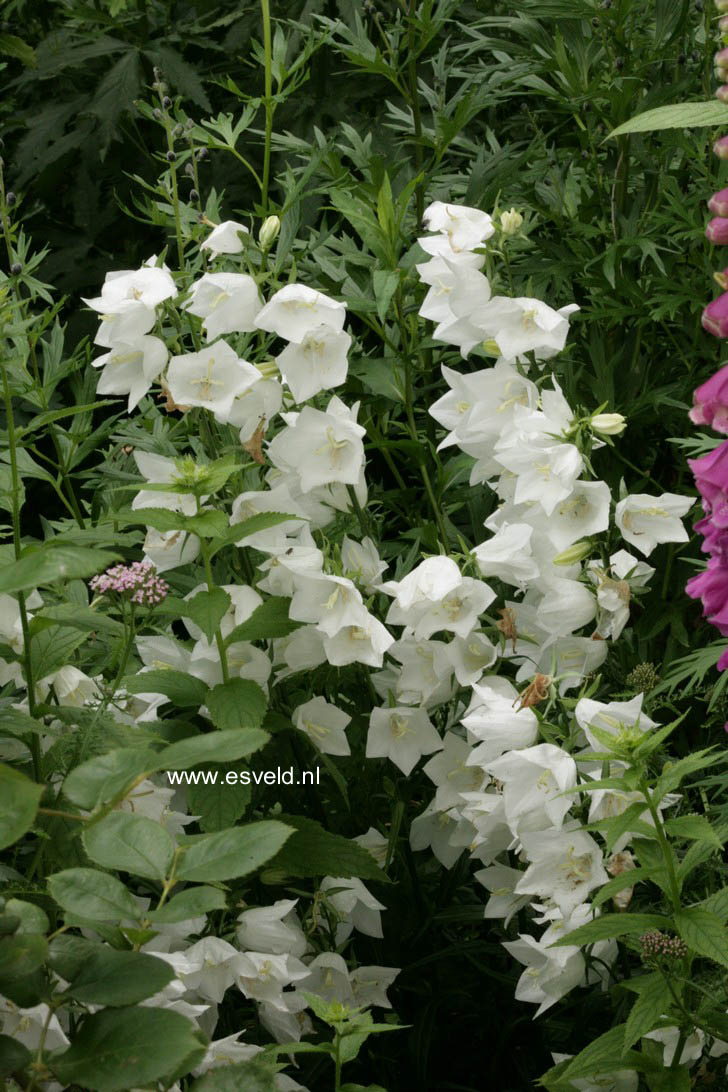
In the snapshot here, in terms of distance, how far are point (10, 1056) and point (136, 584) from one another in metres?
0.56

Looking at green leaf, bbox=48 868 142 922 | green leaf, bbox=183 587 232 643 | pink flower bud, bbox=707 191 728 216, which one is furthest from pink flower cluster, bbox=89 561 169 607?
pink flower bud, bbox=707 191 728 216

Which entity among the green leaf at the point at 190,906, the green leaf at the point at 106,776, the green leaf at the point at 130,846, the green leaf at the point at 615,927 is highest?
the green leaf at the point at 106,776

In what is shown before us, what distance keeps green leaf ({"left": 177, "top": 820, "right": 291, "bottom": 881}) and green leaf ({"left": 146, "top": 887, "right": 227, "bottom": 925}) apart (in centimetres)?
1

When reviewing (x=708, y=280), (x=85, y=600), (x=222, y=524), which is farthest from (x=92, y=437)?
(x=708, y=280)

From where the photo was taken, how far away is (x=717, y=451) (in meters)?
1.02

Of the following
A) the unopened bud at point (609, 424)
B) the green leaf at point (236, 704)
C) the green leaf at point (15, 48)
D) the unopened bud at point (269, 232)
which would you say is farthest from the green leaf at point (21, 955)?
the green leaf at point (15, 48)

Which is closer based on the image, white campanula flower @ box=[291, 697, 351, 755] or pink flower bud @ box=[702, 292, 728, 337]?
pink flower bud @ box=[702, 292, 728, 337]

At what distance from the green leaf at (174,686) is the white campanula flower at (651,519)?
47 cm

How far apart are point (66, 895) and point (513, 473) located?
77 centimetres

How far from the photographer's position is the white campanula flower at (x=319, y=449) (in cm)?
141

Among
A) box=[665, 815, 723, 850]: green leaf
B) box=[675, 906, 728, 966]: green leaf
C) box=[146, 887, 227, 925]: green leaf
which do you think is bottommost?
box=[675, 906, 728, 966]: green leaf

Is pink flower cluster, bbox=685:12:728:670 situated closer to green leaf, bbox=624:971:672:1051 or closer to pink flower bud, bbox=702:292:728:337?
pink flower bud, bbox=702:292:728:337

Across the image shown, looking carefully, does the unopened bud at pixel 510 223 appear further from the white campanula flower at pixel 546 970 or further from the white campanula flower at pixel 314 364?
the white campanula flower at pixel 546 970

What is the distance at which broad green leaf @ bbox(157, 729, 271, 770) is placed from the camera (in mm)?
833
